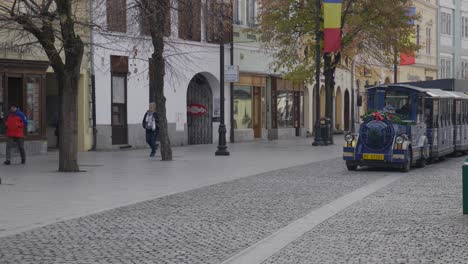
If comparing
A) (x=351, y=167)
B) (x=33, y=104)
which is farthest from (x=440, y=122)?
(x=33, y=104)

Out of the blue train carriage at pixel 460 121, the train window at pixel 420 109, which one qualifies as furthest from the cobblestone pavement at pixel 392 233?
the blue train carriage at pixel 460 121

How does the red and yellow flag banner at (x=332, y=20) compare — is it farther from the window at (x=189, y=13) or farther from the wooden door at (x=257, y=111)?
the wooden door at (x=257, y=111)

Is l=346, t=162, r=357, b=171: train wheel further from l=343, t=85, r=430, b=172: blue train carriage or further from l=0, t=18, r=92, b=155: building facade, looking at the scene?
l=0, t=18, r=92, b=155: building facade

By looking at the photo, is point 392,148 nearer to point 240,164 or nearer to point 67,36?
point 240,164

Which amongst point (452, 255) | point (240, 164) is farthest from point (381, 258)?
point (240, 164)

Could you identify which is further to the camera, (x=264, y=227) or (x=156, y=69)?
(x=156, y=69)

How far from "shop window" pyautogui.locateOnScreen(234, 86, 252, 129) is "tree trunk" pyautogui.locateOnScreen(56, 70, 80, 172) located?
20.7 meters

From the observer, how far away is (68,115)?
21188mm

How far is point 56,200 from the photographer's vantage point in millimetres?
15078

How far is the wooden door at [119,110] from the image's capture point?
33188 mm

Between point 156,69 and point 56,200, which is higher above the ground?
point 156,69

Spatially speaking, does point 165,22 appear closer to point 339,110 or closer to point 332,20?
point 332,20

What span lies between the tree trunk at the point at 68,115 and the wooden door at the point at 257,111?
2288cm

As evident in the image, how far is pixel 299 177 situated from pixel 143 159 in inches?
314
